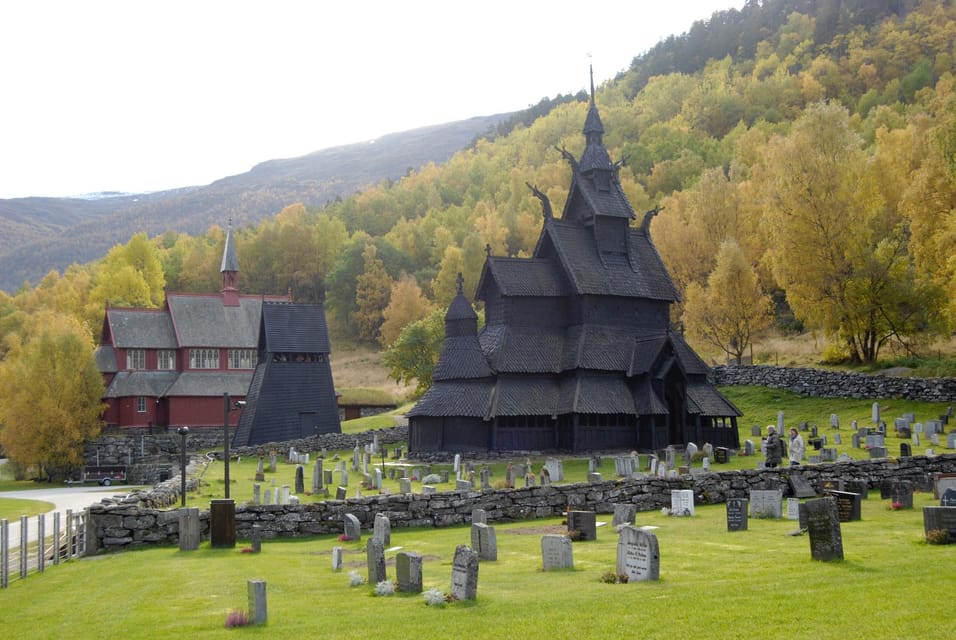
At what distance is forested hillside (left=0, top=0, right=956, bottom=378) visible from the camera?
52969 mm

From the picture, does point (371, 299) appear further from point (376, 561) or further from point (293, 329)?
point (376, 561)

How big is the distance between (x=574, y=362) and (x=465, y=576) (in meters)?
32.9

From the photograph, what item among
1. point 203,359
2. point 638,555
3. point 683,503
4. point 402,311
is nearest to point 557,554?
point 638,555

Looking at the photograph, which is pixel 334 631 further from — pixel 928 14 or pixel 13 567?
pixel 928 14

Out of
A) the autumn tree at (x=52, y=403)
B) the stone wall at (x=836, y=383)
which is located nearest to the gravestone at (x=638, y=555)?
the stone wall at (x=836, y=383)

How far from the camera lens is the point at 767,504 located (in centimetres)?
2175

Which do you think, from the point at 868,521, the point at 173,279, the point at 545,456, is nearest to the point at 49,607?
the point at 868,521

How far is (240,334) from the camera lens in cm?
7550

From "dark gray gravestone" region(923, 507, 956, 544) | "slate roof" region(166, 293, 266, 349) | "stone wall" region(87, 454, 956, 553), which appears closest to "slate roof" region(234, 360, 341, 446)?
"slate roof" region(166, 293, 266, 349)

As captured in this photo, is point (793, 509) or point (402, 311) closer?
point (793, 509)

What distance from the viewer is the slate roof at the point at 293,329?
203 ft

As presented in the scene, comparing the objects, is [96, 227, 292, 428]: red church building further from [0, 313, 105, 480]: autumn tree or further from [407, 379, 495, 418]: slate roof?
[407, 379, 495, 418]: slate roof

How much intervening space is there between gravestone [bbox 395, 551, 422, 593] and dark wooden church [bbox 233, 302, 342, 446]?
45506mm

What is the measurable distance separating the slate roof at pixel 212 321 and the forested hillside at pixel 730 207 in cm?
1267
